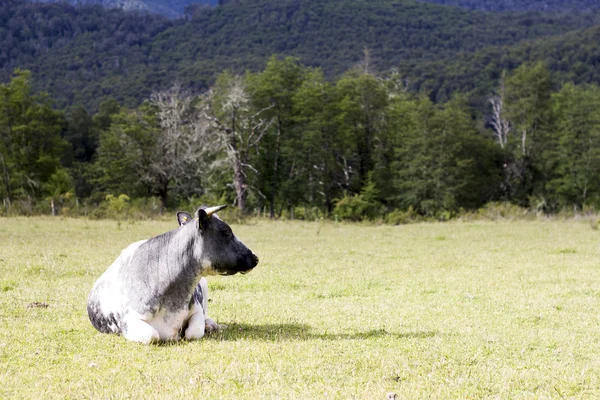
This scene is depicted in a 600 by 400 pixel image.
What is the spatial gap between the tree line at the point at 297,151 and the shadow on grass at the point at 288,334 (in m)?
30.8

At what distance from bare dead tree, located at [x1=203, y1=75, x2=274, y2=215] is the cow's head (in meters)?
32.9

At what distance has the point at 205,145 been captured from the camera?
1699 inches

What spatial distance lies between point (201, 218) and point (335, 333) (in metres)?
2.43

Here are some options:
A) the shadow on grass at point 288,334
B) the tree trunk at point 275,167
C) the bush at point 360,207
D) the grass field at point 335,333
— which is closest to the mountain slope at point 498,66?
the bush at point 360,207

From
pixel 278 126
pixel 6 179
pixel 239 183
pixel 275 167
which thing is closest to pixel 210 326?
pixel 239 183

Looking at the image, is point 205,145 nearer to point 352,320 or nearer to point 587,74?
point 352,320

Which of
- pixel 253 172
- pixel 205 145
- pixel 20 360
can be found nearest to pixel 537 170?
pixel 253 172

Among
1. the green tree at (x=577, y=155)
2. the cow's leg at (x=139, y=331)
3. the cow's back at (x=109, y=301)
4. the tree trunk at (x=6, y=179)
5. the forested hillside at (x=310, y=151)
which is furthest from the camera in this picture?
the green tree at (x=577, y=155)

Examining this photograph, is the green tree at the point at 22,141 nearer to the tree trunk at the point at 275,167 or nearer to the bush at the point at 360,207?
the tree trunk at the point at 275,167

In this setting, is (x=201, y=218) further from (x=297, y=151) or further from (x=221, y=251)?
(x=297, y=151)

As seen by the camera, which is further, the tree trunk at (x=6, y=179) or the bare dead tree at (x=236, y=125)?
the tree trunk at (x=6, y=179)

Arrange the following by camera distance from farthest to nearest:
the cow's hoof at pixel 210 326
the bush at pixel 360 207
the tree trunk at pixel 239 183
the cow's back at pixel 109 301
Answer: the tree trunk at pixel 239 183 < the bush at pixel 360 207 < the cow's hoof at pixel 210 326 < the cow's back at pixel 109 301

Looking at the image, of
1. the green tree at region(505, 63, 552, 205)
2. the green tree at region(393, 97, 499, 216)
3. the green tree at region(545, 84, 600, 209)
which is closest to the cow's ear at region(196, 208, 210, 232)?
the green tree at region(393, 97, 499, 216)

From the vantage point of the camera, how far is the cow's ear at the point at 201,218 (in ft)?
23.9
